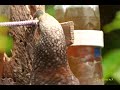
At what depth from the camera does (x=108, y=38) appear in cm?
497

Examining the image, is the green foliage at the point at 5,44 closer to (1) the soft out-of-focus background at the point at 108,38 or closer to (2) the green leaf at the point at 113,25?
(1) the soft out-of-focus background at the point at 108,38

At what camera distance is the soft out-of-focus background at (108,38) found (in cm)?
468

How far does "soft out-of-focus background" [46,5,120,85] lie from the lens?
4505 mm

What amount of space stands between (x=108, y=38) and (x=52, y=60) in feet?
2.14

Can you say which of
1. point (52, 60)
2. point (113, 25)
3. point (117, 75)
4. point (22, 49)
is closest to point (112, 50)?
point (113, 25)

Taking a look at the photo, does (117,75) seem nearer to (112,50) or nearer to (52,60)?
(112,50)

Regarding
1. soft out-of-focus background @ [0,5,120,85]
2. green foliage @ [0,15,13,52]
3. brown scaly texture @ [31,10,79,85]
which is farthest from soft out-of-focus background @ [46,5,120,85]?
green foliage @ [0,15,13,52]

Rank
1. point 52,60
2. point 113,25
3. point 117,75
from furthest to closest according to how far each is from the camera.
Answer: point 52,60
point 113,25
point 117,75

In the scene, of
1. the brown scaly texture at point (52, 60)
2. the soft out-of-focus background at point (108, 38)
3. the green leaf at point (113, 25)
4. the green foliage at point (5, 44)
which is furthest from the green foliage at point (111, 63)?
the green foliage at point (5, 44)

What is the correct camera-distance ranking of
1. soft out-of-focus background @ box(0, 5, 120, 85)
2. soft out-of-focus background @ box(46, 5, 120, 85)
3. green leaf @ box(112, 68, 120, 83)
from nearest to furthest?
green leaf @ box(112, 68, 120, 83) < soft out-of-focus background @ box(46, 5, 120, 85) < soft out-of-focus background @ box(0, 5, 120, 85)

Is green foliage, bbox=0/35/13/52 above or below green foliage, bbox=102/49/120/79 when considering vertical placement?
above

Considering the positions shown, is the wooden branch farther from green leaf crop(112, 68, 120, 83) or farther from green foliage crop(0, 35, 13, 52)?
green leaf crop(112, 68, 120, 83)
